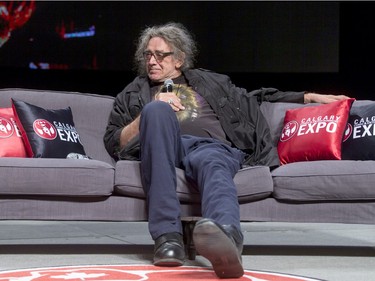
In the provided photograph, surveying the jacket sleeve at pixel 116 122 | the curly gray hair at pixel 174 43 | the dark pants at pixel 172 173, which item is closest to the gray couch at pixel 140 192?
the dark pants at pixel 172 173

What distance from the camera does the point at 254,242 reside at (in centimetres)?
364

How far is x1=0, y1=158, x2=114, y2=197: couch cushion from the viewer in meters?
2.83

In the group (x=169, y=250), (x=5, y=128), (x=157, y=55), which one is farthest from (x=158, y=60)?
(x=169, y=250)

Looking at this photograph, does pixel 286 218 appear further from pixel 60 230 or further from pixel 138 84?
pixel 60 230

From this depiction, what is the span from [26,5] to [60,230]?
9.40 feet

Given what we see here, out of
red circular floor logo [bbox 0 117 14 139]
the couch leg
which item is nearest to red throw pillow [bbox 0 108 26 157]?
red circular floor logo [bbox 0 117 14 139]

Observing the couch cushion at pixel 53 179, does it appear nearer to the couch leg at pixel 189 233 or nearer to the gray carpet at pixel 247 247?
the gray carpet at pixel 247 247

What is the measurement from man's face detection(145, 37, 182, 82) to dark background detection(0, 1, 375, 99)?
340 cm

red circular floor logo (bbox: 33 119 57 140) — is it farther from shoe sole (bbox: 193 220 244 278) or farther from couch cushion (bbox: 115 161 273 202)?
shoe sole (bbox: 193 220 244 278)

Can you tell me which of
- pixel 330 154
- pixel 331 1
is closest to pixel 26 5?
pixel 331 1

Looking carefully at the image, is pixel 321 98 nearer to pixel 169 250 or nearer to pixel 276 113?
pixel 276 113

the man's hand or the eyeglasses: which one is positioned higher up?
the eyeglasses

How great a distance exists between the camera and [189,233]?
2.58 m

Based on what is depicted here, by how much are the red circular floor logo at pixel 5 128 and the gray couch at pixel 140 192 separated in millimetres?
349
